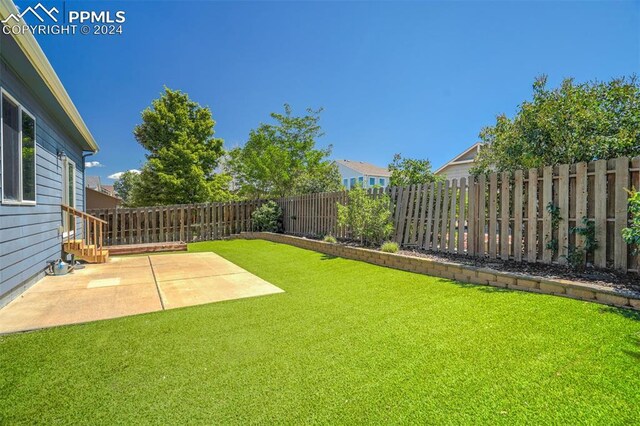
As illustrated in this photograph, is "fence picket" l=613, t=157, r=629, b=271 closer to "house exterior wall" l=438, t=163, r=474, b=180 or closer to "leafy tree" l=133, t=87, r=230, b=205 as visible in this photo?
"house exterior wall" l=438, t=163, r=474, b=180

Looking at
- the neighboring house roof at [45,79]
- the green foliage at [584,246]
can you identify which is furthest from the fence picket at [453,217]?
the neighboring house roof at [45,79]

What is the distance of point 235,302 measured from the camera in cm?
405

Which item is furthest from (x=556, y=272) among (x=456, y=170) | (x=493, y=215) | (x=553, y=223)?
(x=456, y=170)

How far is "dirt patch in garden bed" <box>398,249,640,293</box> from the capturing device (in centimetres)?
354

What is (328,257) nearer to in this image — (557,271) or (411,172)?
(411,172)

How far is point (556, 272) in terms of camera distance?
4.14m

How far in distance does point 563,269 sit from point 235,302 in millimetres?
4680

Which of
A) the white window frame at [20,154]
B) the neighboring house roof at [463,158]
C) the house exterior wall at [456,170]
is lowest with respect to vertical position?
the white window frame at [20,154]

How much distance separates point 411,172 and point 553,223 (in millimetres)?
3923

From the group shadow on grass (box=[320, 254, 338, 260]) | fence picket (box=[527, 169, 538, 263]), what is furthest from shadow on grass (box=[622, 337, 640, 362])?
shadow on grass (box=[320, 254, 338, 260])

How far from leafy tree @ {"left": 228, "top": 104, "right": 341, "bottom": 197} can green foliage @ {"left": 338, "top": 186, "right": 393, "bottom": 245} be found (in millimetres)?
12430

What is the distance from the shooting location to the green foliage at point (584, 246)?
4.09 m

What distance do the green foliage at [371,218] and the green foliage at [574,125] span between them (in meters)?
2.65

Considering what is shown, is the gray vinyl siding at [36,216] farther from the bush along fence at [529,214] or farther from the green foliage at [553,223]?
the green foliage at [553,223]
